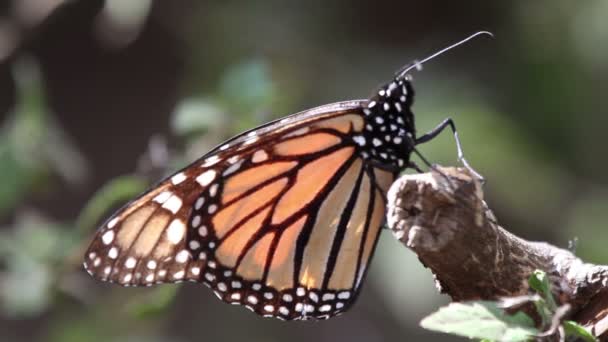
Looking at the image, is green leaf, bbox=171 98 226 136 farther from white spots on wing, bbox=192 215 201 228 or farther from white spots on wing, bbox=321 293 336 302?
white spots on wing, bbox=321 293 336 302

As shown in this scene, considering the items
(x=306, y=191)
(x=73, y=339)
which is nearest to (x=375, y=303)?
(x=73, y=339)

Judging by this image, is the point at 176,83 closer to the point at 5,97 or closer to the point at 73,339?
the point at 5,97

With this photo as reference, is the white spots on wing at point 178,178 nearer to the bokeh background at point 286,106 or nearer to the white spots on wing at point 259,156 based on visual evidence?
the white spots on wing at point 259,156

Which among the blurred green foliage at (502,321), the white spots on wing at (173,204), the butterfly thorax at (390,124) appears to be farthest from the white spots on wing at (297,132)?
the blurred green foliage at (502,321)

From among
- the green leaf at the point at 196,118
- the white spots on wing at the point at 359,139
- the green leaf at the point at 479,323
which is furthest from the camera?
the green leaf at the point at 196,118

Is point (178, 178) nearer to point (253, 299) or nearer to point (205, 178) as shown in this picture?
point (205, 178)

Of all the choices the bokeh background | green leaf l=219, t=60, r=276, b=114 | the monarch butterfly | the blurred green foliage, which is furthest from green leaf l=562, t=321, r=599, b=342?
the bokeh background

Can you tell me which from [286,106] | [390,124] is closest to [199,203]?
[390,124]

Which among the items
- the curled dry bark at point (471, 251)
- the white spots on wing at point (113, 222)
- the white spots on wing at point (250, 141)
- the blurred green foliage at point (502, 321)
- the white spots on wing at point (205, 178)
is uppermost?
the white spots on wing at point (250, 141)
